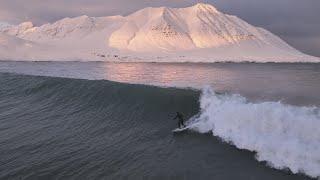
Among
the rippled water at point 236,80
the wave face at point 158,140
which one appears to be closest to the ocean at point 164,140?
the wave face at point 158,140

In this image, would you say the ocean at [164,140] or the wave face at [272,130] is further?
the ocean at [164,140]

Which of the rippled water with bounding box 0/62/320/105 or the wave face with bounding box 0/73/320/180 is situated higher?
the wave face with bounding box 0/73/320/180

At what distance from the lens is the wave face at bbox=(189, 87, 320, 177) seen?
1905cm

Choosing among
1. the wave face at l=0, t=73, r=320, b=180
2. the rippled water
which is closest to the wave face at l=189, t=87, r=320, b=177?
the wave face at l=0, t=73, r=320, b=180

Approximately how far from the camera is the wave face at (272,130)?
62.5ft

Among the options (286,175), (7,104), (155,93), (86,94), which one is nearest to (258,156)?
(286,175)

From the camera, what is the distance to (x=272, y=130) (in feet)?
72.4

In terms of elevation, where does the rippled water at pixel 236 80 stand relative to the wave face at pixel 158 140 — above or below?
below

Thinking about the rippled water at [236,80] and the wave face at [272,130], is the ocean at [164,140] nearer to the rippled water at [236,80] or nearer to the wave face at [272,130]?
the wave face at [272,130]

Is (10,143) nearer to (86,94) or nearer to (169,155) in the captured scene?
(169,155)

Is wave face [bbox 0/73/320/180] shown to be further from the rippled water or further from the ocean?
the rippled water

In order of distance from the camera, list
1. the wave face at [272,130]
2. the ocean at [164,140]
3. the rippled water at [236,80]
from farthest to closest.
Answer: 1. the rippled water at [236,80]
2. the ocean at [164,140]
3. the wave face at [272,130]

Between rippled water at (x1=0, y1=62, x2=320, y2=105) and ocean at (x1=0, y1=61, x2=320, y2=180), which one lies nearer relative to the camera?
ocean at (x1=0, y1=61, x2=320, y2=180)

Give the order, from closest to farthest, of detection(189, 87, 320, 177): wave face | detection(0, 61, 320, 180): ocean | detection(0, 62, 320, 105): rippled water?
detection(189, 87, 320, 177): wave face < detection(0, 61, 320, 180): ocean < detection(0, 62, 320, 105): rippled water
